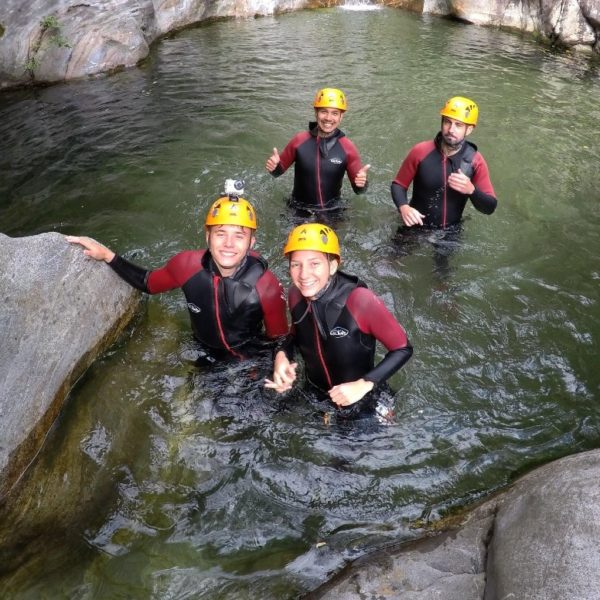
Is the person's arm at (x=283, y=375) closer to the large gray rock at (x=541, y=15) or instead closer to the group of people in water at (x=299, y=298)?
the group of people in water at (x=299, y=298)

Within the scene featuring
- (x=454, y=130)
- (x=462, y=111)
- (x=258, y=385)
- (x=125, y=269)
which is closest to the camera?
(x=125, y=269)

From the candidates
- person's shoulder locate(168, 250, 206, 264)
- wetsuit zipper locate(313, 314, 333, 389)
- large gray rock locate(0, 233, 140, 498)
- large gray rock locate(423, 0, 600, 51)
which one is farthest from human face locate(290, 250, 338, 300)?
large gray rock locate(423, 0, 600, 51)

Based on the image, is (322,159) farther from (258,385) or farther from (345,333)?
(345,333)

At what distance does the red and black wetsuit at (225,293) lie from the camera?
4.70 meters

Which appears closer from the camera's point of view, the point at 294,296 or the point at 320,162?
the point at 294,296

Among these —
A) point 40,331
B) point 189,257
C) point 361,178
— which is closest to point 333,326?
point 189,257

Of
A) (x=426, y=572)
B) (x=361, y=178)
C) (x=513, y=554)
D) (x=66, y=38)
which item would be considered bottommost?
(x=426, y=572)

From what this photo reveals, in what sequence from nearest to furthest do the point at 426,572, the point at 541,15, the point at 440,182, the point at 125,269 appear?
the point at 426,572 → the point at 125,269 → the point at 440,182 → the point at 541,15

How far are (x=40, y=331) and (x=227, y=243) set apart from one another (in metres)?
1.71

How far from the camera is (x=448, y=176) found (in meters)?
6.59

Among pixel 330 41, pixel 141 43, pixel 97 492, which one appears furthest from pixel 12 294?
pixel 330 41

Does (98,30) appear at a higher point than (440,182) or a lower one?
higher

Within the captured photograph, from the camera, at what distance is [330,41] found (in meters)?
17.9

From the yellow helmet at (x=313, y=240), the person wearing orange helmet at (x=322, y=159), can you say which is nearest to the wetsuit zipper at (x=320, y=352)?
the yellow helmet at (x=313, y=240)
